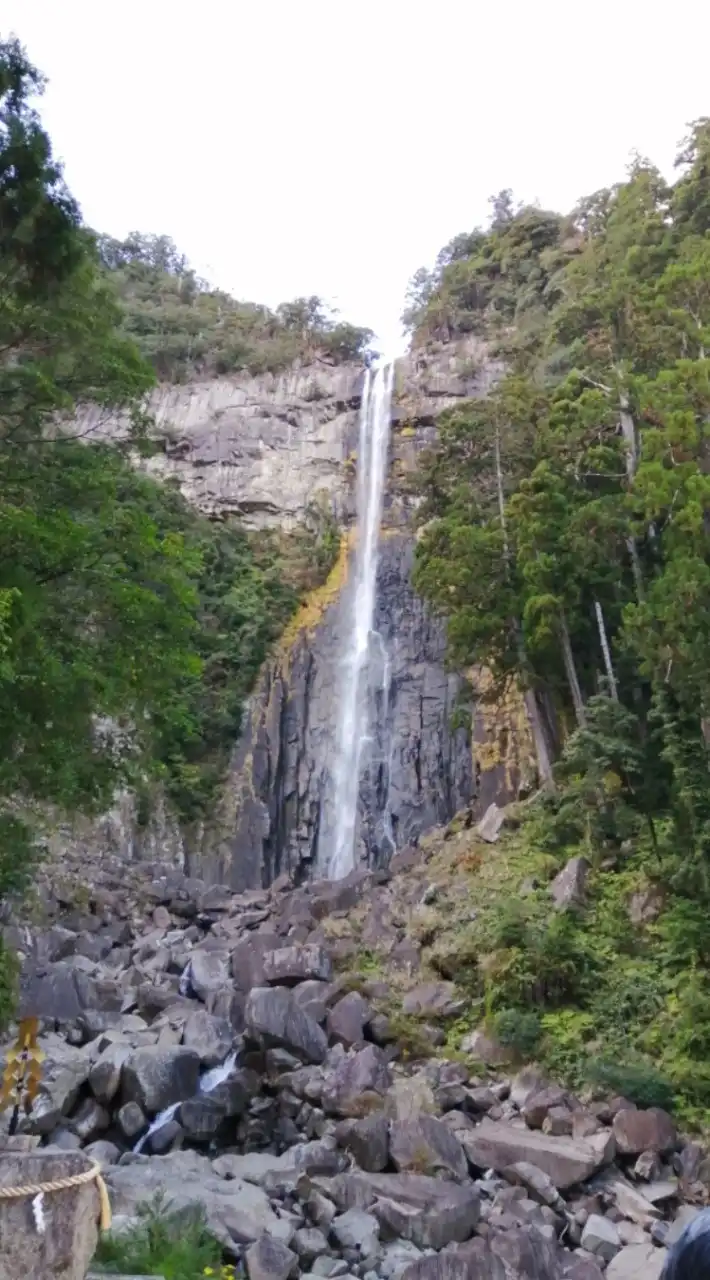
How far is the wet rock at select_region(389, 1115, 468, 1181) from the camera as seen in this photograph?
24.4 feet

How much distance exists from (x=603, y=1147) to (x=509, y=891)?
5260 mm

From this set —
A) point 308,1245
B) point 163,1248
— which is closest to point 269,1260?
point 308,1245

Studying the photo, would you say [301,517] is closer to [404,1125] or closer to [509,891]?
[509,891]

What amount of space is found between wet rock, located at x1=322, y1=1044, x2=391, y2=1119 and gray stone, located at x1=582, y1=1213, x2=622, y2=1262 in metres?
2.33

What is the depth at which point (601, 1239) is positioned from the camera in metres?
6.61

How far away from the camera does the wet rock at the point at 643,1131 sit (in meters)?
7.89

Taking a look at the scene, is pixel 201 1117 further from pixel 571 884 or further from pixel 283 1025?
pixel 571 884

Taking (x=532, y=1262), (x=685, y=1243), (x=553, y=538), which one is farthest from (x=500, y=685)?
(x=685, y=1243)

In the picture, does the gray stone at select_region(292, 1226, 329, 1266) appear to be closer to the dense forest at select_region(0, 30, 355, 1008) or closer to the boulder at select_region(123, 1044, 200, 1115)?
the dense forest at select_region(0, 30, 355, 1008)

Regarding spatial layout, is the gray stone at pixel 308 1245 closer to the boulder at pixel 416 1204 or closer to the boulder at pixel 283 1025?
the boulder at pixel 416 1204

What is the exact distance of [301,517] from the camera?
1184 inches

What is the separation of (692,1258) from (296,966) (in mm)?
10767

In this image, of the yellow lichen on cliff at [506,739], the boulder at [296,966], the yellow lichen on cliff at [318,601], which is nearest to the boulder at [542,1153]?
the boulder at [296,966]

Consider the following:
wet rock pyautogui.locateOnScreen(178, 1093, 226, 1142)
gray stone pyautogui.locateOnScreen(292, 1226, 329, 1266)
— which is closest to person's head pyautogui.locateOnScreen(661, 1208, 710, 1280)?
gray stone pyautogui.locateOnScreen(292, 1226, 329, 1266)
